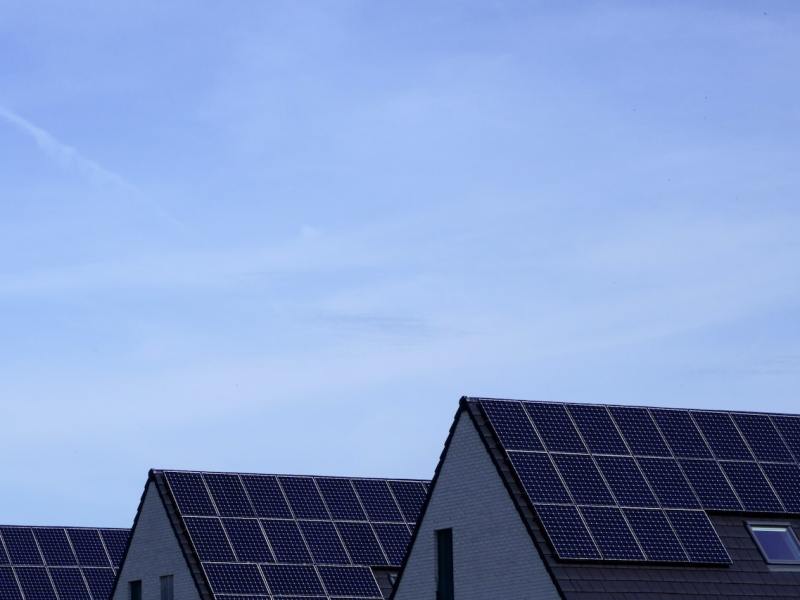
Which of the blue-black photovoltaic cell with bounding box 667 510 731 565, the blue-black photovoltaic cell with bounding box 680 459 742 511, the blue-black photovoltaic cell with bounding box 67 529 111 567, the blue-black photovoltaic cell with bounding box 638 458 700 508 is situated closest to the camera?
the blue-black photovoltaic cell with bounding box 667 510 731 565

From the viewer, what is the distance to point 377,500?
43.3 metres

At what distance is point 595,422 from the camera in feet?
110

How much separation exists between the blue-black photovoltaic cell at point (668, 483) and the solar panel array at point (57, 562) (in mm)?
21471

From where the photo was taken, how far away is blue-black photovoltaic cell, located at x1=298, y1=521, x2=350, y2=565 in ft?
131

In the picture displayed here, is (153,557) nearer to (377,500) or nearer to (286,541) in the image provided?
(286,541)

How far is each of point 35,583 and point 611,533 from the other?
25.9 m

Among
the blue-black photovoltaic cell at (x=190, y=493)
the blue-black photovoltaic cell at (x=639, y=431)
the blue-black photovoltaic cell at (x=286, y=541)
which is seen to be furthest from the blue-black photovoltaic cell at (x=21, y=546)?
the blue-black photovoltaic cell at (x=639, y=431)

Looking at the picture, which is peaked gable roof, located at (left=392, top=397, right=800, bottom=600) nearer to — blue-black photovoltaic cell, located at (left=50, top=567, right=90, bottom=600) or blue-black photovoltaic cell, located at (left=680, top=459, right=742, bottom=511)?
blue-black photovoltaic cell, located at (left=680, top=459, right=742, bottom=511)

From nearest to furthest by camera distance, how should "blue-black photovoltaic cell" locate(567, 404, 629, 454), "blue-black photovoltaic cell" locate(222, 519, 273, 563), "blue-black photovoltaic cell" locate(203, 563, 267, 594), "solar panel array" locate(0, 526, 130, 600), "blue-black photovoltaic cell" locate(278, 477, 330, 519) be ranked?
1. "blue-black photovoltaic cell" locate(567, 404, 629, 454)
2. "blue-black photovoltaic cell" locate(203, 563, 267, 594)
3. "blue-black photovoltaic cell" locate(222, 519, 273, 563)
4. "blue-black photovoltaic cell" locate(278, 477, 330, 519)
5. "solar panel array" locate(0, 526, 130, 600)

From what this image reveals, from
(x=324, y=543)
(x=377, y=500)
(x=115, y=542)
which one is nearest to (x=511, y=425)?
(x=324, y=543)

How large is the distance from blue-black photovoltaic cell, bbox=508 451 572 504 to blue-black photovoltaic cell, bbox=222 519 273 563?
10.3 metres

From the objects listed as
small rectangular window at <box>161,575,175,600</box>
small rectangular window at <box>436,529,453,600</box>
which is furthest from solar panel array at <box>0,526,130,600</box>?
small rectangular window at <box>436,529,453,600</box>

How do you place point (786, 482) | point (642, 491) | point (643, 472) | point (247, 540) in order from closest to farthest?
1. point (642, 491)
2. point (643, 472)
3. point (786, 482)
4. point (247, 540)

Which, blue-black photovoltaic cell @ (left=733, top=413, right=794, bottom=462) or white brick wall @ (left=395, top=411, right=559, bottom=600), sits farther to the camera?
blue-black photovoltaic cell @ (left=733, top=413, right=794, bottom=462)
